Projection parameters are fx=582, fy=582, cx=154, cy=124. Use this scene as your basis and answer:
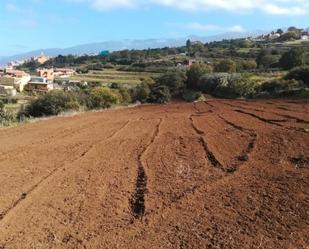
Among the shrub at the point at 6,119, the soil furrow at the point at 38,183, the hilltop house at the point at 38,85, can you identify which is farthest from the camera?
the hilltop house at the point at 38,85

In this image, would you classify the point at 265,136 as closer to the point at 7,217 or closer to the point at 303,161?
the point at 303,161

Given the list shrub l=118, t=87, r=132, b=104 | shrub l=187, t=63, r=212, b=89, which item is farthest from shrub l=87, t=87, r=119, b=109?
shrub l=187, t=63, r=212, b=89

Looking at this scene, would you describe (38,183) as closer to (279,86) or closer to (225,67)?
(279,86)

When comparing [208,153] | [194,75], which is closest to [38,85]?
[194,75]

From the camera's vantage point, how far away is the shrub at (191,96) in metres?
51.5

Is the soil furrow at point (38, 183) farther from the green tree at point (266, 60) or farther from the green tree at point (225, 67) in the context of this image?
the green tree at point (266, 60)

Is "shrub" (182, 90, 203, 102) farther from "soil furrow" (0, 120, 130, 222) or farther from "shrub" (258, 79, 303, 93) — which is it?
"soil furrow" (0, 120, 130, 222)

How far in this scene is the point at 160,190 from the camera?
1141 cm

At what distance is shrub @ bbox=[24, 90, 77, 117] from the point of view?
39.3 metres

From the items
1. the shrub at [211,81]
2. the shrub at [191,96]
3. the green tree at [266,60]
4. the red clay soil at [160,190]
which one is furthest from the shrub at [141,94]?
the green tree at [266,60]

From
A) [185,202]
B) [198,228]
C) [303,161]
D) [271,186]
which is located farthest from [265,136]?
[198,228]

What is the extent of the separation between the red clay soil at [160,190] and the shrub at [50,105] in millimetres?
18882

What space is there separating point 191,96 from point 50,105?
16.6 metres

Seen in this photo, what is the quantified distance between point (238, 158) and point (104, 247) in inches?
277
